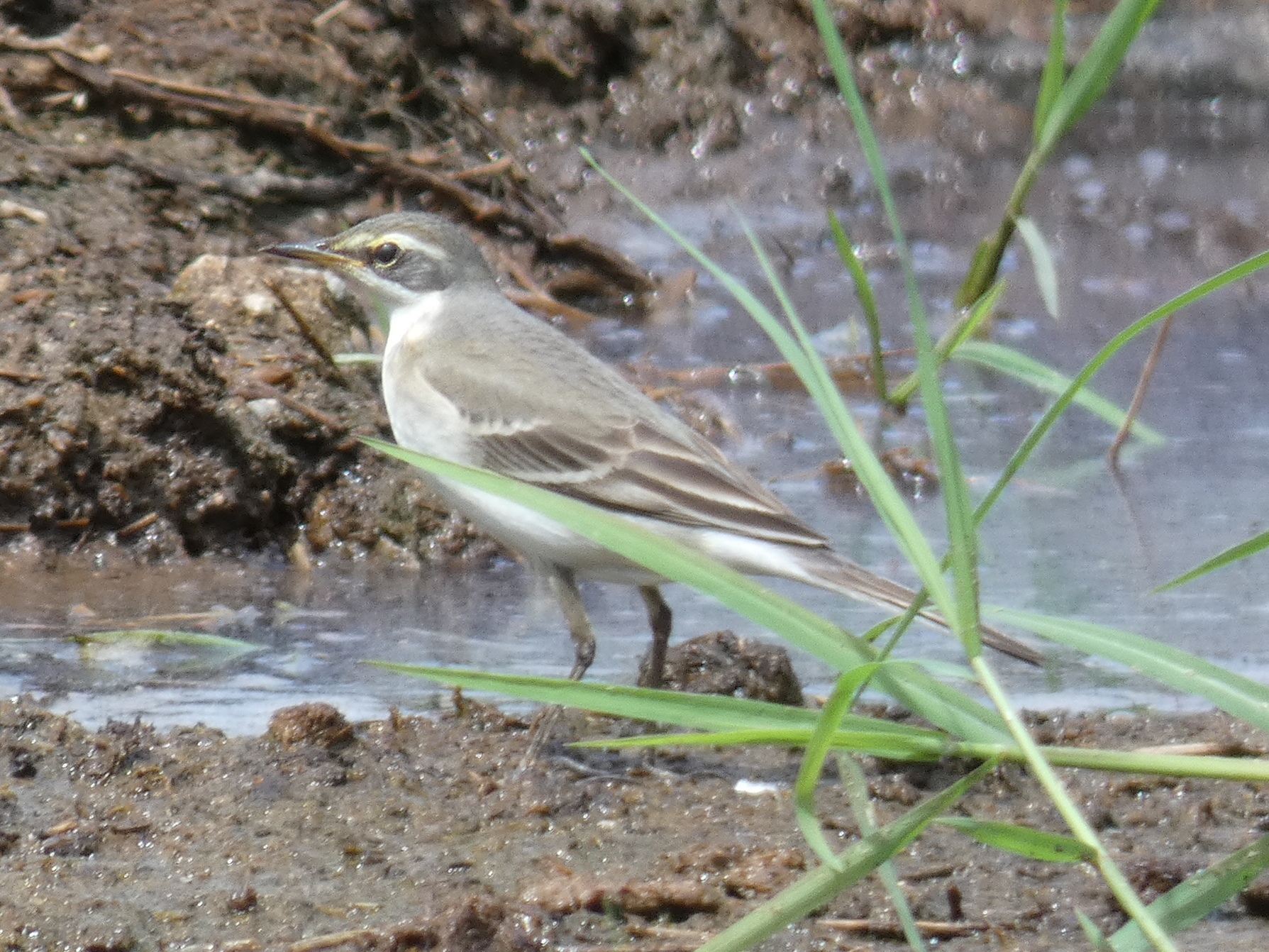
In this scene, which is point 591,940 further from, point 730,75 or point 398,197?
point 730,75

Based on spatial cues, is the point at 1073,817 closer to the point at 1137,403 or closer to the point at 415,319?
the point at 415,319

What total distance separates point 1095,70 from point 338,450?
455 cm

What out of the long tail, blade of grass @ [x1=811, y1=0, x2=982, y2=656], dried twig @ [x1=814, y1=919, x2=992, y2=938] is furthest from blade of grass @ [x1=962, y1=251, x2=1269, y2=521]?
the long tail

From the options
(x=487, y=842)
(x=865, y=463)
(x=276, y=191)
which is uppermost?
(x=865, y=463)

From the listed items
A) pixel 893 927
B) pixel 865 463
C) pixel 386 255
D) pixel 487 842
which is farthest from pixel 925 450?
pixel 865 463

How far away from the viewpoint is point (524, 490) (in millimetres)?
3279

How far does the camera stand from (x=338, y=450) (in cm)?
729

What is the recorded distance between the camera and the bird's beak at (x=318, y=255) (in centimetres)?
659

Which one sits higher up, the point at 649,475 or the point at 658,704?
the point at 658,704

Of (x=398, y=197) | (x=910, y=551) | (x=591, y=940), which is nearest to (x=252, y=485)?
(x=398, y=197)

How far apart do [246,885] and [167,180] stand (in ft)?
18.4

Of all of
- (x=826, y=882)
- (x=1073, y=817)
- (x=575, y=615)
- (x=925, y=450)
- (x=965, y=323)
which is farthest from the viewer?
(x=925, y=450)

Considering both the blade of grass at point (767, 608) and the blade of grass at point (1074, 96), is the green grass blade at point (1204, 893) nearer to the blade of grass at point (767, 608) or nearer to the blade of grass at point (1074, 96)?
the blade of grass at point (767, 608)

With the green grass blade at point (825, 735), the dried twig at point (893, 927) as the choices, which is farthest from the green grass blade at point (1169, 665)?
the dried twig at point (893, 927)
